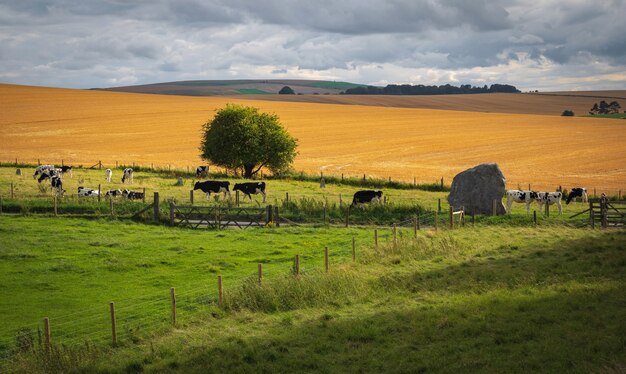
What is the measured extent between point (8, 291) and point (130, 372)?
387 inches

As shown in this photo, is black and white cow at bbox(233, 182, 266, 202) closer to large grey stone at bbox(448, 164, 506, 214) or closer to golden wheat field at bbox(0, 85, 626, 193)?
large grey stone at bbox(448, 164, 506, 214)

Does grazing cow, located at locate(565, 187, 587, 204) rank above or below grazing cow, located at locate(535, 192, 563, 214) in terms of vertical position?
below

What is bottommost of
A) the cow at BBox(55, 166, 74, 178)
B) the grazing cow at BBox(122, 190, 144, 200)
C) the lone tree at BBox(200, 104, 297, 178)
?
the grazing cow at BBox(122, 190, 144, 200)

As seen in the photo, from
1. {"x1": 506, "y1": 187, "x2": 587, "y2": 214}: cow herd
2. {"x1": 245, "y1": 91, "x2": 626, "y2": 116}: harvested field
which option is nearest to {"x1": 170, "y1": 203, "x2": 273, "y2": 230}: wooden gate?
{"x1": 506, "y1": 187, "x2": 587, "y2": 214}: cow herd

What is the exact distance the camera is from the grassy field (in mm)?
16391

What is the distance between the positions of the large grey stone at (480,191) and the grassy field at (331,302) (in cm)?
870

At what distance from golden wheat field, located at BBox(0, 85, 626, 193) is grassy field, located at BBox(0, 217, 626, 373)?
3712 centimetres

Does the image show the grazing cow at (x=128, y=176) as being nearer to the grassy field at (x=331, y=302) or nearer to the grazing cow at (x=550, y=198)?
the grassy field at (x=331, y=302)

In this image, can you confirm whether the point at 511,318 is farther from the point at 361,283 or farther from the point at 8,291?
the point at 8,291

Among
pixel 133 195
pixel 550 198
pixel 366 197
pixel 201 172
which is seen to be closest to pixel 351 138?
pixel 201 172

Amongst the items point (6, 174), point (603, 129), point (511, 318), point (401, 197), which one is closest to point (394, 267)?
point (511, 318)

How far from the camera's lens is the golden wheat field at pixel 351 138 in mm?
76438

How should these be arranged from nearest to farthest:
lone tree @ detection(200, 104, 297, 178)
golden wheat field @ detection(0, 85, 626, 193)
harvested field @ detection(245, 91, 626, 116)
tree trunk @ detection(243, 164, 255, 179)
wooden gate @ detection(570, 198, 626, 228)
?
wooden gate @ detection(570, 198, 626, 228)
lone tree @ detection(200, 104, 297, 178)
tree trunk @ detection(243, 164, 255, 179)
golden wheat field @ detection(0, 85, 626, 193)
harvested field @ detection(245, 91, 626, 116)

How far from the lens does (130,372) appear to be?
634 inches
